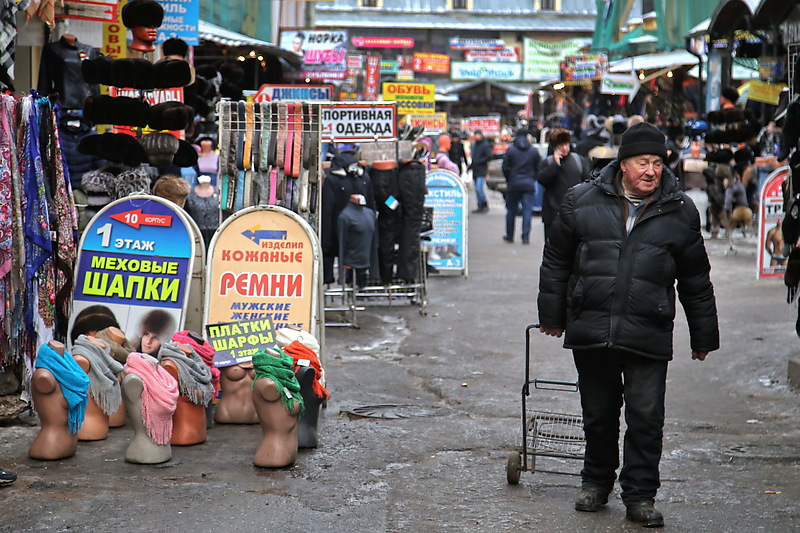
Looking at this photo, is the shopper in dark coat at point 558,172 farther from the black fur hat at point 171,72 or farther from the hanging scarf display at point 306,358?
the hanging scarf display at point 306,358

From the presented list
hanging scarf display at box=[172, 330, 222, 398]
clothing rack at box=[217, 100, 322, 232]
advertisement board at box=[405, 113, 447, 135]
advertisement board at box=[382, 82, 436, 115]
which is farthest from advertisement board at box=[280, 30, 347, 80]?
hanging scarf display at box=[172, 330, 222, 398]

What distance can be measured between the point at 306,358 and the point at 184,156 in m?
3.30

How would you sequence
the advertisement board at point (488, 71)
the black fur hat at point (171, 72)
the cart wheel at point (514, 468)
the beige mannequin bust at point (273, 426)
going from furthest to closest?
the advertisement board at point (488, 71) < the black fur hat at point (171, 72) < the beige mannequin bust at point (273, 426) < the cart wheel at point (514, 468)

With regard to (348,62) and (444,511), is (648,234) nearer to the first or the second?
(444,511)

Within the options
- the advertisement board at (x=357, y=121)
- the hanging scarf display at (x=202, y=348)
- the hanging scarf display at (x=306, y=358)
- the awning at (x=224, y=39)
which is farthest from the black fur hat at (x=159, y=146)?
the awning at (x=224, y=39)

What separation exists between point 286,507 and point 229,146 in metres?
3.37

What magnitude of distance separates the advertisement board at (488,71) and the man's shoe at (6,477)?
59.3 m

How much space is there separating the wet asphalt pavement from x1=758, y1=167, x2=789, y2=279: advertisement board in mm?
1261

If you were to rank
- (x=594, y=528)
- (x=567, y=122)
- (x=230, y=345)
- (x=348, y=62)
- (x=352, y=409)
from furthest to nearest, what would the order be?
1. (x=567, y=122)
2. (x=348, y=62)
3. (x=352, y=409)
4. (x=230, y=345)
5. (x=594, y=528)

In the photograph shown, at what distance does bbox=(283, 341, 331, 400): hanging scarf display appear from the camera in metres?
6.40

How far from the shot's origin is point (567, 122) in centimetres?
3466

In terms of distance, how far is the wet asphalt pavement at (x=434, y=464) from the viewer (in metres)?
5.21

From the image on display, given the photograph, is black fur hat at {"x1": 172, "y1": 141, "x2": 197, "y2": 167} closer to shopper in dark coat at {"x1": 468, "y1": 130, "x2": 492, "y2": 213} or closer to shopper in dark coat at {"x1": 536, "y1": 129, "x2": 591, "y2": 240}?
shopper in dark coat at {"x1": 536, "y1": 129, "x2": 591, "y2": 240}

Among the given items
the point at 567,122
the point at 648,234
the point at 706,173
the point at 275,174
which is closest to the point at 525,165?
the point at 706,173
